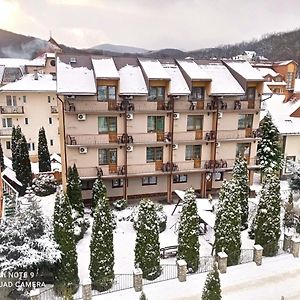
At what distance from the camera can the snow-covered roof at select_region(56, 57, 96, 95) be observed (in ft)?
63.3

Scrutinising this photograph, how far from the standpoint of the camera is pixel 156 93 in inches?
836

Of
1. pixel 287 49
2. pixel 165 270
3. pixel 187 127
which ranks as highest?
pixel 287 49

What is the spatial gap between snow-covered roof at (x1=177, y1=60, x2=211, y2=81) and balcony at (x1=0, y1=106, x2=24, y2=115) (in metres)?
16.9

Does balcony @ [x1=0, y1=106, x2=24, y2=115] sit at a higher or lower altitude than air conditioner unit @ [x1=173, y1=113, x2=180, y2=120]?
lower

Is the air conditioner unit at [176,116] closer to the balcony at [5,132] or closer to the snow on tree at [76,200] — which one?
the snow on tree at [76,200]

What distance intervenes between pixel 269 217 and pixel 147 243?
18.8ft

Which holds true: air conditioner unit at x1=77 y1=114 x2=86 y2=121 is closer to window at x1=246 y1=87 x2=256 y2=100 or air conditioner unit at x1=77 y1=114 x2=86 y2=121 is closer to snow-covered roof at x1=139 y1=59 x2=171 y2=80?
snow-covered roof at x1=139 y1=59 x2=171 y2=80

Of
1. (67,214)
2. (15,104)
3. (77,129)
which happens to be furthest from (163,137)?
(15,104)

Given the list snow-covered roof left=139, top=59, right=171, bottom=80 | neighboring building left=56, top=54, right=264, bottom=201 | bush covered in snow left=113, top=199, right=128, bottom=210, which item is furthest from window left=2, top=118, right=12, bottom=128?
bush covered in snow left=113, top=199, right=128, bottom=210

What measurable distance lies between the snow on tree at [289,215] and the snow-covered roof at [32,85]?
23328 mm

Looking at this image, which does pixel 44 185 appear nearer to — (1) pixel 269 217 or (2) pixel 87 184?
(2) pixel 87 184

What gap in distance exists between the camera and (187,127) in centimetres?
2227

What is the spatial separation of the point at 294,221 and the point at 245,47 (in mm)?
95949

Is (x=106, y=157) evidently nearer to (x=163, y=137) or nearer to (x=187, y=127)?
(x=163, y=137)
